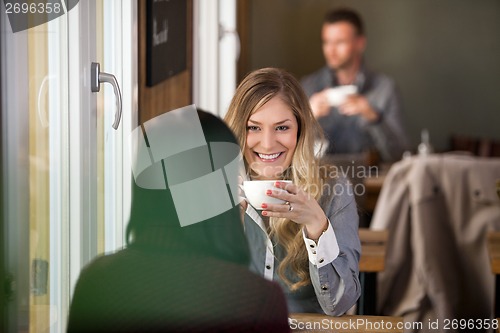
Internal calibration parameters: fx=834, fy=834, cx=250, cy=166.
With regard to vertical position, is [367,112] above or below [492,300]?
above

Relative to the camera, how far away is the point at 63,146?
96 cm

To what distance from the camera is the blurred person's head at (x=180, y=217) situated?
2.93 ft

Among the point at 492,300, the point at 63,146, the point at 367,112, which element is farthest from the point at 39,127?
the point at 367,112

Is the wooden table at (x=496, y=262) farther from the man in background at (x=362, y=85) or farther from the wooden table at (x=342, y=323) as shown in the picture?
the man in background at (x=362, y=85)

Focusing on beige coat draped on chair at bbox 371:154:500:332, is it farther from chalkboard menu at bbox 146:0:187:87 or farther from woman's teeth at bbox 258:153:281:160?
woman's teeth at bbox 258:153:281:160

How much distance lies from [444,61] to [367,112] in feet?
6.32

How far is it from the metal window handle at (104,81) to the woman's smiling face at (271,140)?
0.16 meters

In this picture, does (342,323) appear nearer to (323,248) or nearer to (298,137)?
(323,248)

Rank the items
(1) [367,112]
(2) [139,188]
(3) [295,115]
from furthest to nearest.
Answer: (1) [367,112], (3) [295,115], (2) [139,188]

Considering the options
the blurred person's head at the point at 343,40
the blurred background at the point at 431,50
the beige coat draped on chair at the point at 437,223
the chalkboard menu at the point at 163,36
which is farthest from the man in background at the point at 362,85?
the chalkboard menu at the point at 163,36

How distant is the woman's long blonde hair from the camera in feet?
Answer: 3.32

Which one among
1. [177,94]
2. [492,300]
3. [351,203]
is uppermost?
[177,94]

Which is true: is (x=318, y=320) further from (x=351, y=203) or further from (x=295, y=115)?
(x=295, y=115)

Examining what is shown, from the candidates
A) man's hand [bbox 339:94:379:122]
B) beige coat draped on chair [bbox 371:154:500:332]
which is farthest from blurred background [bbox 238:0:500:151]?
beige coat draped on chair [bbox 371:154:500:332]
